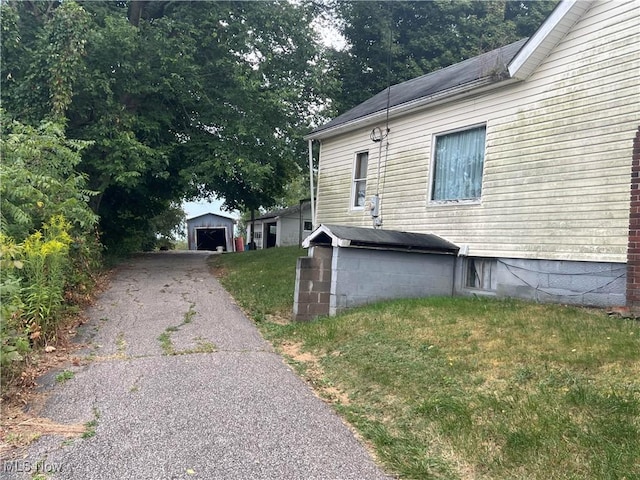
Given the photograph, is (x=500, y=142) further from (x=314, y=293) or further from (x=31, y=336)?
(x=31, y=336)

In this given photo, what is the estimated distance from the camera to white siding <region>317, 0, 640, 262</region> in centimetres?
666

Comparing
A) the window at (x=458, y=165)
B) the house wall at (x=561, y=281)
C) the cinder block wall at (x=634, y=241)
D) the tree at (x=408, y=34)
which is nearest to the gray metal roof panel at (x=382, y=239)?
the window at (x=458, y=165)

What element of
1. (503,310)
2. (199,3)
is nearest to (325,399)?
(503,310)

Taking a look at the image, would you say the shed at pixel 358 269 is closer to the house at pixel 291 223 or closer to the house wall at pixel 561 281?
the house wall at pixel 561 281

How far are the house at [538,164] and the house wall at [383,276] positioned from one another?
0.55ft

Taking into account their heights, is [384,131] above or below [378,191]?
above

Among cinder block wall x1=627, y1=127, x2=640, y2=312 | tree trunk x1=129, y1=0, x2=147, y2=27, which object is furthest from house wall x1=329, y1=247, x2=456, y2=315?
tree trunk x1=129, y1=0, x2=147, y2=27

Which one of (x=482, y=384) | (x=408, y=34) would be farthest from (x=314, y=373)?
(x=408, y=34)

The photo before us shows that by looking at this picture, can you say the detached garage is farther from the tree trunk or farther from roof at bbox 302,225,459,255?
roof at bbox 302,225,459,255

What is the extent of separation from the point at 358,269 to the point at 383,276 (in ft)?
1.70

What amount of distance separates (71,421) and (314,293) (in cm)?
457

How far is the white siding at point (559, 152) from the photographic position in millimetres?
6664

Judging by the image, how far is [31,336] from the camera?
565 cm

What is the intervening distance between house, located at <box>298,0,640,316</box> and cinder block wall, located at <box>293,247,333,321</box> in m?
0.26
